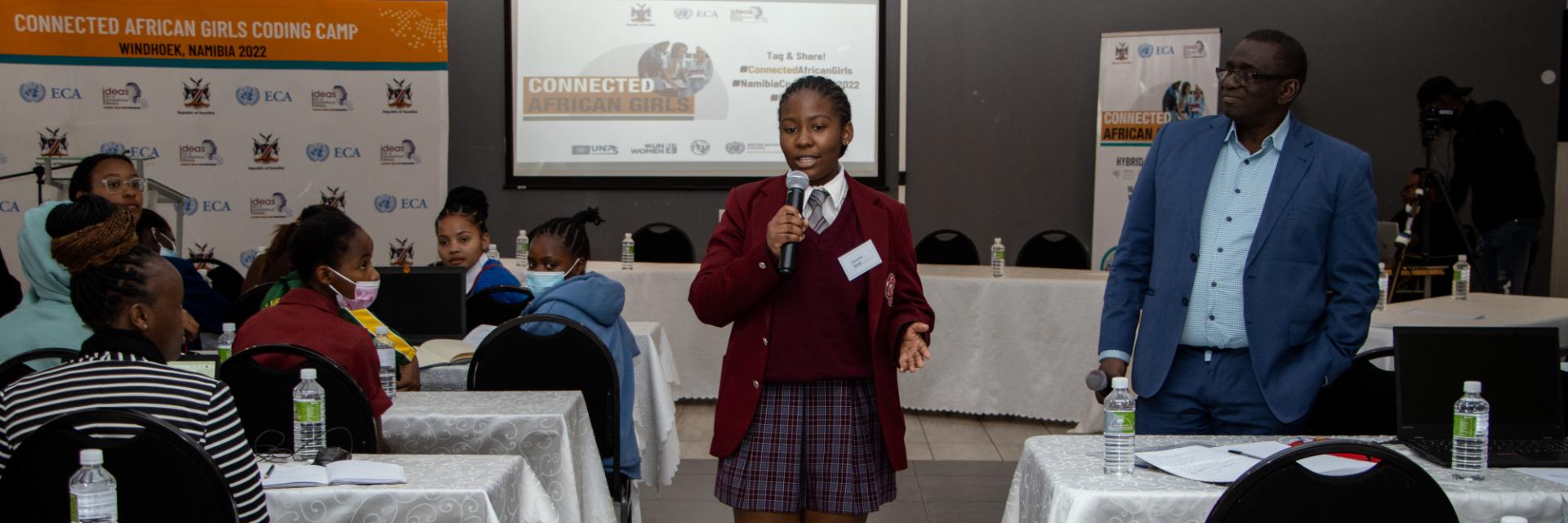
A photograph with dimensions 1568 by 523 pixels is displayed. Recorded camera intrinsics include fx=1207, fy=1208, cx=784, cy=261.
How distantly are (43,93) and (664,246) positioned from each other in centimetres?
403

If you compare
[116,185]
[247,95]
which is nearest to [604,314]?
[116,185]

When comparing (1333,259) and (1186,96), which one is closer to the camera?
(1333,259)

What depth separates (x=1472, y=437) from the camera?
207 centimetres

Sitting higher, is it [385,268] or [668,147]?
[668,147]

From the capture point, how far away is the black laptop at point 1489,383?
2.24 metres

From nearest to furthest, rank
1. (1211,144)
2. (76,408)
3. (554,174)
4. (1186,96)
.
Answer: (76,408)
(1211,144)
(1186,96)
(554,174)

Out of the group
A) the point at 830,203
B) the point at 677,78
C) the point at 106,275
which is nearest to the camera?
the point at 106,275

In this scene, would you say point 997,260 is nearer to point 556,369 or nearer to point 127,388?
point 556,369

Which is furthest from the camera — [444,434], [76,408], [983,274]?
[983,274]

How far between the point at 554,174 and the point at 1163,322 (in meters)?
6.34

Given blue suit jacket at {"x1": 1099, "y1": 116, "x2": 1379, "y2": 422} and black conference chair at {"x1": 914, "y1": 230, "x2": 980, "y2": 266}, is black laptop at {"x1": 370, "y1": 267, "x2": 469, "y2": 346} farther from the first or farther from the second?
black conference chair at {"x1": 914, "y1": 230, "x2": 980, "y2": 266}

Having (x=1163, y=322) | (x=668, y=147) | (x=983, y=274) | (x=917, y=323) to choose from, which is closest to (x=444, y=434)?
(x=917, y=323)

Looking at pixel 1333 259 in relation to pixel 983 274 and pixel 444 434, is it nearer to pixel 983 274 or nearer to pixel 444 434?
pixel 444 434

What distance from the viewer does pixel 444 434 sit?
273 centimetres
